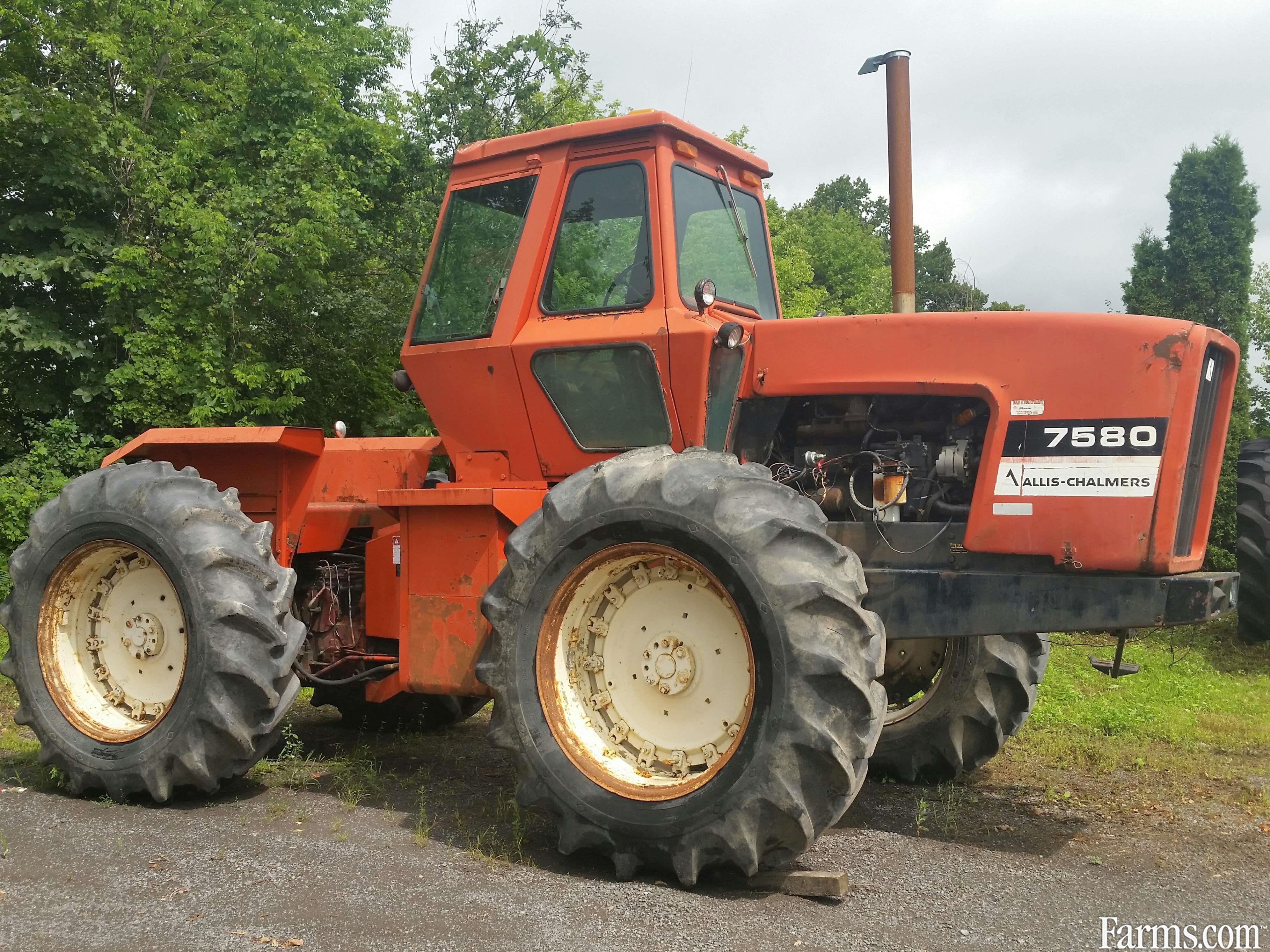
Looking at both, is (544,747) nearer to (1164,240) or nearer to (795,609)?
(795,609)

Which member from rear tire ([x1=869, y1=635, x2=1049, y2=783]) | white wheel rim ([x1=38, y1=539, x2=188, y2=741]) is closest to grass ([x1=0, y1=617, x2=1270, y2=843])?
rear tire ([x1=869, y1=635, x2=1049, y2=783])

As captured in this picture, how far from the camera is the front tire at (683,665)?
407 cm

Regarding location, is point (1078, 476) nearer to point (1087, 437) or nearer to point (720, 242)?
point (1087, 437)

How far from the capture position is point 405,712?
24.1 ft

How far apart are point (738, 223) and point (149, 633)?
11.9 ft

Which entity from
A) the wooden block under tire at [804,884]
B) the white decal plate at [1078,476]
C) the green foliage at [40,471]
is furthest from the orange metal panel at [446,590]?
A: the green foliage at [40,471]

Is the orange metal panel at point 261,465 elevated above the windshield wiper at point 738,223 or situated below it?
below

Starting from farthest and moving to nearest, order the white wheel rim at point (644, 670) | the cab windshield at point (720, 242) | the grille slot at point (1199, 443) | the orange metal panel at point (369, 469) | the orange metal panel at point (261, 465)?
the orange metal panel at point (369, 469) → the orange metal panel at point (261, 465) → the cab windshield at point (720, 242) → the grille slot at point (1199, 443) → the white wheel rim at point (644, 670)

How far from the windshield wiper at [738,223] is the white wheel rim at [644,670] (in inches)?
77.1

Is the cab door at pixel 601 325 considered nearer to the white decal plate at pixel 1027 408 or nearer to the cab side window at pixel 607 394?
the cab side window at pixel 607 394

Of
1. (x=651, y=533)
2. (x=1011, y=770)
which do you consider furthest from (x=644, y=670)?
(x=1011, y=770)

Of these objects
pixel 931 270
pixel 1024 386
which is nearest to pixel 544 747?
pixel 1024 386

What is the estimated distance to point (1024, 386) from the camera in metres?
4.58

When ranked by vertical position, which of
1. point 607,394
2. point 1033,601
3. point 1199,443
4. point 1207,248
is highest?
point 1207,248
